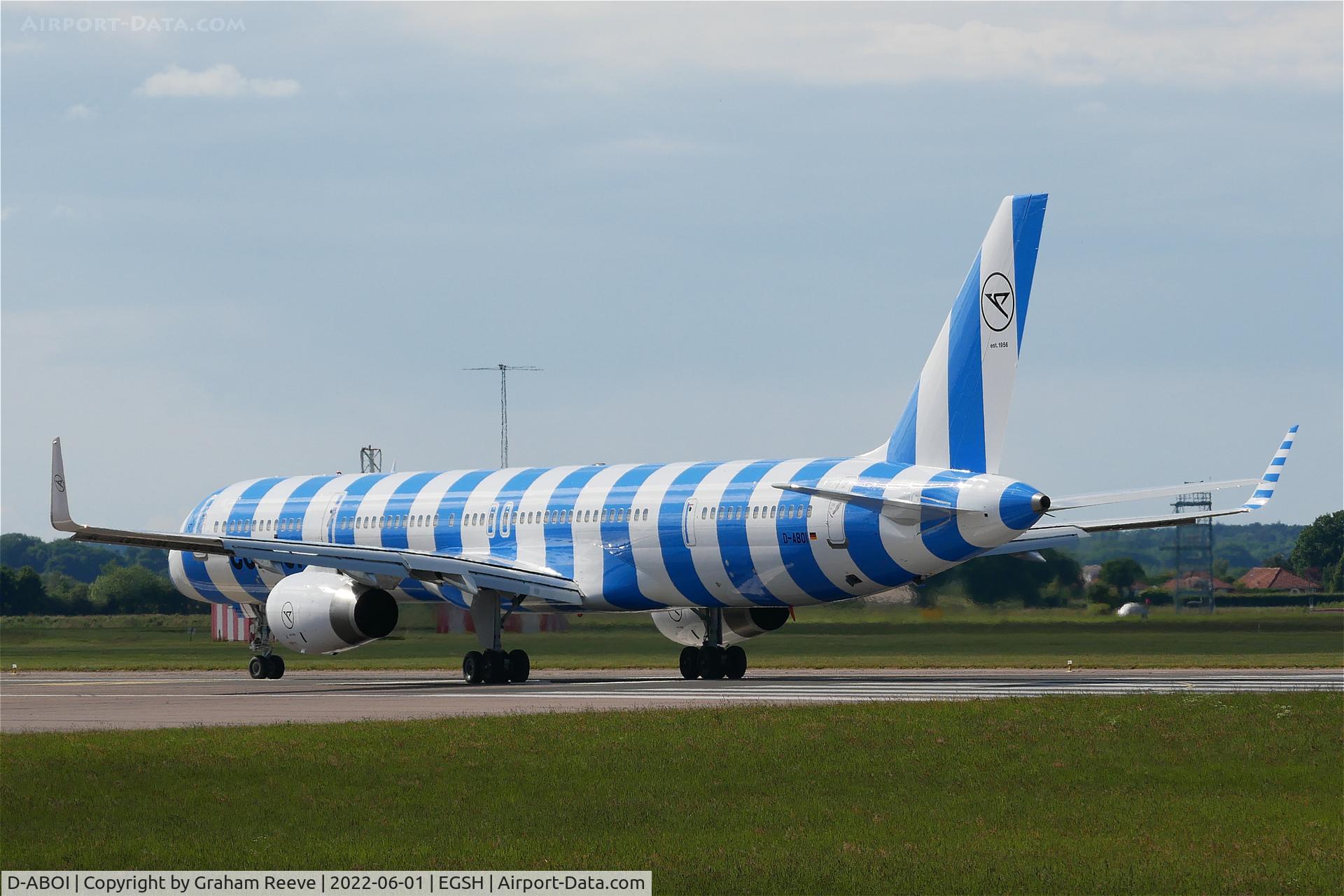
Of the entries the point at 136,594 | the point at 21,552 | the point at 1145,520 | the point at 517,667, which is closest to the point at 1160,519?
the point at 1145,520

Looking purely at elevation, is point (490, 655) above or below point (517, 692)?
above

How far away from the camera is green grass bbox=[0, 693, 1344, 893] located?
45.7 feet

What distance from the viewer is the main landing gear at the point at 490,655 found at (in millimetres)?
37188

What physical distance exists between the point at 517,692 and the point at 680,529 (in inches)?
198

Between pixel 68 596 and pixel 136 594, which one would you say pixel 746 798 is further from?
pixel 68 596

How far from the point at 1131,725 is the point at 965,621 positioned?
25.1 metres

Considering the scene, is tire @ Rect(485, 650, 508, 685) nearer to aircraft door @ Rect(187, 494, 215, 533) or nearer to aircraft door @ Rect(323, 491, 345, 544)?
aircraft door @ Rect(323, 491, 345, 544)

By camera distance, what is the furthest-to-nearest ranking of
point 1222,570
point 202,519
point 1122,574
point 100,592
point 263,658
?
point 1222,570, point 100,592, point 1122,574, point 202,519, point 263,658

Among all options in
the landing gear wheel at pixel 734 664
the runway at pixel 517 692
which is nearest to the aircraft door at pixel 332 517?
the runway at pixel 517 692

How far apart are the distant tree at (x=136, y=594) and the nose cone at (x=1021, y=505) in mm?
40208

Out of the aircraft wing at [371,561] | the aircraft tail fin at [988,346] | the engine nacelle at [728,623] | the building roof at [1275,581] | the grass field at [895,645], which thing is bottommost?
the grass field at [895,645]

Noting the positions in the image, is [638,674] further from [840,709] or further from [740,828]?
[740,828]

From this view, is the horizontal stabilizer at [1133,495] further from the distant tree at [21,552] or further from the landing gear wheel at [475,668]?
the distant tree at [21,552]

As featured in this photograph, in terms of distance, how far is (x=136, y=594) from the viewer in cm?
6588
